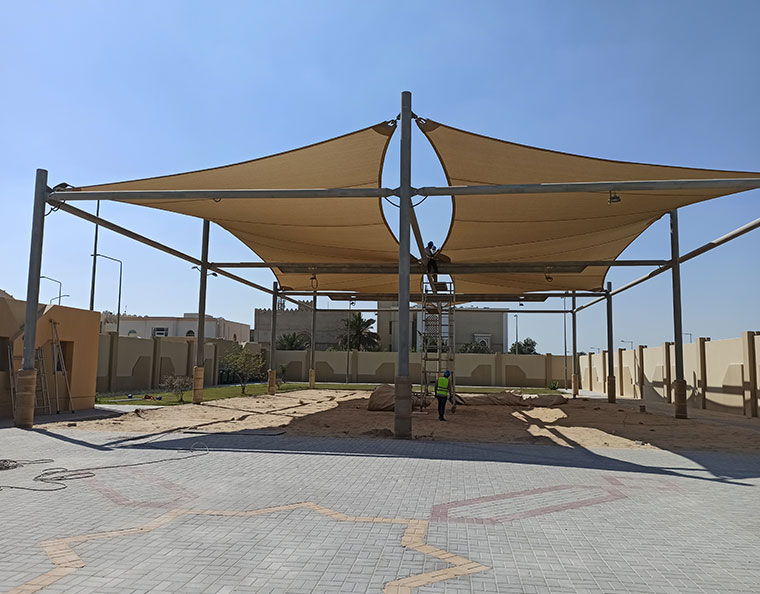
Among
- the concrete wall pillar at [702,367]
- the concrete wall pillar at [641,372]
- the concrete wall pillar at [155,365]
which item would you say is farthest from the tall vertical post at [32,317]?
the concrete wall pillar at [641,372]

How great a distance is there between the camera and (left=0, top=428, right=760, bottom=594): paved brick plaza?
13.0 ft

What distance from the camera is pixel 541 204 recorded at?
43.5ft

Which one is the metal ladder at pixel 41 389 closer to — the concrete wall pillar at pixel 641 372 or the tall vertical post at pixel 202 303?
the tall vertical post at pixel 202 303

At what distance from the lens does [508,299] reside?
89.9 feet

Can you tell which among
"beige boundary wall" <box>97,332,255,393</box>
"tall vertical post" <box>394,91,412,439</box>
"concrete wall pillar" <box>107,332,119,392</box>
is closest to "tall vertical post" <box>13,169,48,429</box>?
"tall vertical post" <box>394,91,412,439</box>

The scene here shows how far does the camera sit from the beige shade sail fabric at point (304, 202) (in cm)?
1145

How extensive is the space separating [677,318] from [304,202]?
1026 cm

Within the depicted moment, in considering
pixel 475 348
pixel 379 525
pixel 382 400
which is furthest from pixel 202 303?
pixel 475 348

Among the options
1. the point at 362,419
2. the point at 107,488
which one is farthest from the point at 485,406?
the point at 107,488

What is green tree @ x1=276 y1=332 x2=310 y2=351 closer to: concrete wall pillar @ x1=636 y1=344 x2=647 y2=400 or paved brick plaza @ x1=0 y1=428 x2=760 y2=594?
concrete wall pillar @ x1=636 y1=344 x2=647 y2=400

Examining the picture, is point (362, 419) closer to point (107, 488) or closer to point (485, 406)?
point (485, 406)

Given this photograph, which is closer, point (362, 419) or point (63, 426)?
point (63, 426)

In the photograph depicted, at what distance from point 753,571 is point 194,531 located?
4.32 m

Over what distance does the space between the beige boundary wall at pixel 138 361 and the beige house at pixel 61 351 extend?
858 cm
